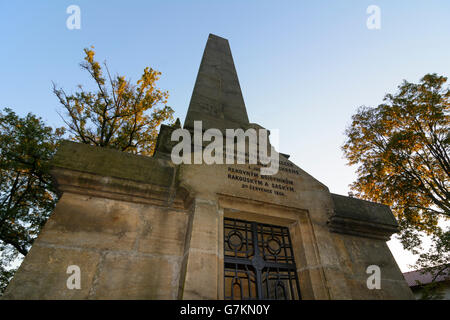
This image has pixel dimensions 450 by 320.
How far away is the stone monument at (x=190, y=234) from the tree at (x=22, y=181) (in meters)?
7.79

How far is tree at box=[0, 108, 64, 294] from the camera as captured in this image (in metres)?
9.61

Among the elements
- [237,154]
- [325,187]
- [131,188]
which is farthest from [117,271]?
[325,187]

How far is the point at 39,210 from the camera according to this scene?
1158cm

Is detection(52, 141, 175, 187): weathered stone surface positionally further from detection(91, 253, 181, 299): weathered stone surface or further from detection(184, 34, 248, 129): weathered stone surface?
detection(184, 34, 248, 129): weathered stone surface

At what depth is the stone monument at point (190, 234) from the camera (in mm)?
2500

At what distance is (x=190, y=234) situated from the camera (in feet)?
9.40

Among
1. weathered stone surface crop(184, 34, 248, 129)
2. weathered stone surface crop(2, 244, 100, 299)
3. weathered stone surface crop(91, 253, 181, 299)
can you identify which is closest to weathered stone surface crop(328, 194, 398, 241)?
weathered stone surface crop(91, 253, 181, 299)

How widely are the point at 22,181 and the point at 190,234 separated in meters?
13.2

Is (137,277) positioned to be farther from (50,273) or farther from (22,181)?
(22,181)

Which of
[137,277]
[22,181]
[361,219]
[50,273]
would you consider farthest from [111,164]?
[22,181]

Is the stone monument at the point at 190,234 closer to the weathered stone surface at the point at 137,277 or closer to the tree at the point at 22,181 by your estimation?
the weathered stone surface at the point at 137,277

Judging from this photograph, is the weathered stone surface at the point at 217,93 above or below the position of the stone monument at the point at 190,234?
above

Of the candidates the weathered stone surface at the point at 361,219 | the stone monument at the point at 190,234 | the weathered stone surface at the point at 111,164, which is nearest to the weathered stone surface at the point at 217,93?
the stone monument at the point at 190,234

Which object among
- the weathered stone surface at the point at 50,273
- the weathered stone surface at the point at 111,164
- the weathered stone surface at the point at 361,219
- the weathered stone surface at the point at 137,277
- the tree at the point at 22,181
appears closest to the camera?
the weathered stone surface at the point at 50,273
